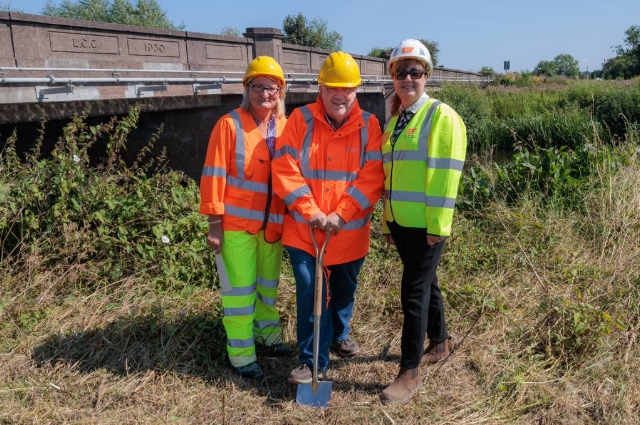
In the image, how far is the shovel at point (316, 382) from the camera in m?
2.76

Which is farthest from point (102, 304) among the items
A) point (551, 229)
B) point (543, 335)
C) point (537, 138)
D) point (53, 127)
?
point (537, 138)

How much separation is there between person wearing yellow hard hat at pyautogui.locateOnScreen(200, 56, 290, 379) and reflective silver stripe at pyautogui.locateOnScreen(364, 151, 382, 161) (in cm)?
60

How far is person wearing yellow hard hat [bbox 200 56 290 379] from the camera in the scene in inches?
116

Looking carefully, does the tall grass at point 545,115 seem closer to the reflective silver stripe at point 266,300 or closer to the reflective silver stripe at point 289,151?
the reflective silver stripe at point 266,300

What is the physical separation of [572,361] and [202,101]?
8451 millimetres

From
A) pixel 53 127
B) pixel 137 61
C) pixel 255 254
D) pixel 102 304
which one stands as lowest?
pixel 102 304

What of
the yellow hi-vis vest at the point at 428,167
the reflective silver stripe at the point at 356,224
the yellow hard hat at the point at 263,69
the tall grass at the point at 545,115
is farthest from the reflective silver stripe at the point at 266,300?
the tall grass at the point at 545,115

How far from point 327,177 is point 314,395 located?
124cm

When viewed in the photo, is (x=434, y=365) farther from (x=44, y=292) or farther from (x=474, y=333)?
(x=44, y=292)

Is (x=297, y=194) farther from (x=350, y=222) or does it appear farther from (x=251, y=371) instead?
(x=251, y=371)

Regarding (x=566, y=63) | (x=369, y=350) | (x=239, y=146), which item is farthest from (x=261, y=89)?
(x=566, y=63)

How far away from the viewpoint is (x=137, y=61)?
9.87 m

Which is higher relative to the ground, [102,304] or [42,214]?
[42,214]

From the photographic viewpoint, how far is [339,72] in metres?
2.71
